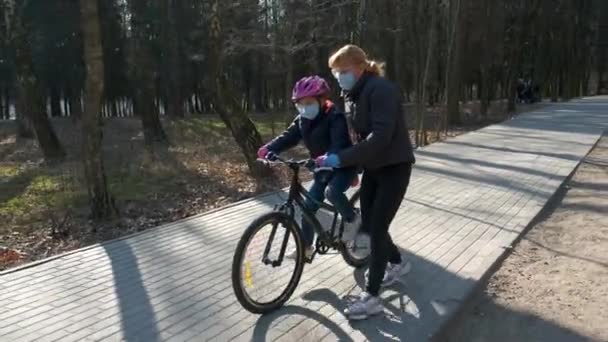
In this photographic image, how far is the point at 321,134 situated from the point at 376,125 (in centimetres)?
82

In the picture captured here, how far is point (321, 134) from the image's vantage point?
464cm

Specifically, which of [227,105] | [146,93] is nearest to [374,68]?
[227,105]

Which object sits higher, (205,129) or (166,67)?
(166,67)

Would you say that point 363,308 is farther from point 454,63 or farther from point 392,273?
point 454,63

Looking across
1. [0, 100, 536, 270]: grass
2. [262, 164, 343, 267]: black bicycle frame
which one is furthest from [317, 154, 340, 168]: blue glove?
[0, 100, 536, 270]: grass

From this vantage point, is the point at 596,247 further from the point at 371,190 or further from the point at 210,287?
the point at 210,287

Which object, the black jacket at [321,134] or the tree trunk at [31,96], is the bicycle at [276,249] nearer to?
the black jacket at [321,134]

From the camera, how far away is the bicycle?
13.8 feet

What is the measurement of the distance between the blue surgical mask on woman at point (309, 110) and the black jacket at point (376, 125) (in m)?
0.31

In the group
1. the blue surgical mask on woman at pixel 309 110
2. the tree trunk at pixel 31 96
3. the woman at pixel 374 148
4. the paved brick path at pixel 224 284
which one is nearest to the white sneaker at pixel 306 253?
the paved brick path at pixel 224 284

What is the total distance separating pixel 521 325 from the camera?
444 cm

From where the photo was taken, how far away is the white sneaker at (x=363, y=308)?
14.0 feet

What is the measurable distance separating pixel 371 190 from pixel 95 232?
4.42m

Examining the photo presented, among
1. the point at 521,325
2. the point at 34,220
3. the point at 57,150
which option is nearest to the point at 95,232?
the point at 34,220
